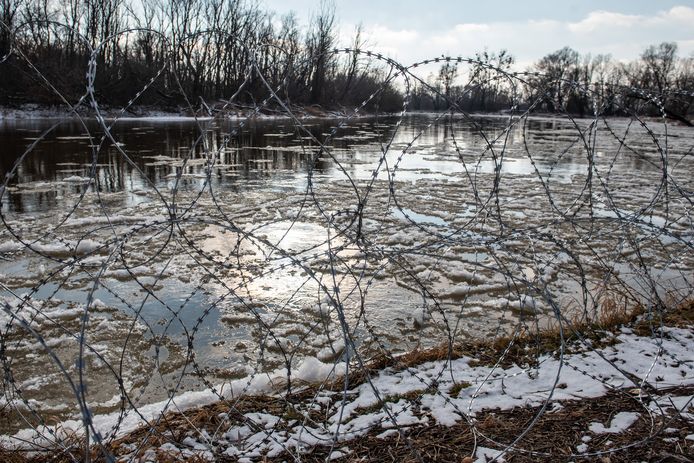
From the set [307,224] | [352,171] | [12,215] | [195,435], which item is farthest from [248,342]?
[352,171]

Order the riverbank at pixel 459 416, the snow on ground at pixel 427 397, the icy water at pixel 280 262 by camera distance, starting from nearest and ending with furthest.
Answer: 1. the riverbank at pixel 459 416
2. the snow on ground at pixel 427 397
3. the icy water at pixel 280 262

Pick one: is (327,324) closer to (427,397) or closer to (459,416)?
(427,397)

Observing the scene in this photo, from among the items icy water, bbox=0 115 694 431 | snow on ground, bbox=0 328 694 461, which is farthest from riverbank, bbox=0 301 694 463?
icy water, bbox=0 115 694 431

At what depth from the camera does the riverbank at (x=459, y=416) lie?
216 centimetres

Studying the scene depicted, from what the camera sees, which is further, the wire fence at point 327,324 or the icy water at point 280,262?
the icy water at point 280,262

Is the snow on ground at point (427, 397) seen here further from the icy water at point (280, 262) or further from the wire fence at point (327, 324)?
the icy water at point (280, 262)

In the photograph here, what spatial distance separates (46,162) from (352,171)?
6723 mm

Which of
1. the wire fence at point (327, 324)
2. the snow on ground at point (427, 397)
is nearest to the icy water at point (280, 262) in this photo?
the wire fence at point (327, 324)

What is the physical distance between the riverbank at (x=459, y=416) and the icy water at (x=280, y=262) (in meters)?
0.28

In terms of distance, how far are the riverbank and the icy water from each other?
28 centimetres

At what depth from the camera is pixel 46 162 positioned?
11.2 m

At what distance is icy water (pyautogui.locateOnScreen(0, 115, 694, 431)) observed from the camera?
256 centimetres

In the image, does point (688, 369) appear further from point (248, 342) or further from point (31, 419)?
point (31, 419)

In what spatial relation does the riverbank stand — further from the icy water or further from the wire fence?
the icy water
